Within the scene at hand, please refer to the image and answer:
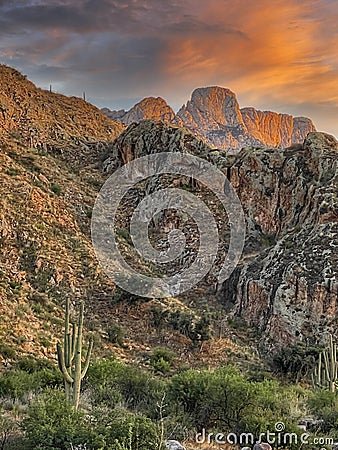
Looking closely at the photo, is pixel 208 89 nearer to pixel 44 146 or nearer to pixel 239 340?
pixel 44 146

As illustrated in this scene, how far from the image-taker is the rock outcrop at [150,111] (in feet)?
417

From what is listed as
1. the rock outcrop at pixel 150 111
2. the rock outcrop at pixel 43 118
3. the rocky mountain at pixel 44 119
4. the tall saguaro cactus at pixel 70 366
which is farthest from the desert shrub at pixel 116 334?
the rock outcrop at pixel 150 111

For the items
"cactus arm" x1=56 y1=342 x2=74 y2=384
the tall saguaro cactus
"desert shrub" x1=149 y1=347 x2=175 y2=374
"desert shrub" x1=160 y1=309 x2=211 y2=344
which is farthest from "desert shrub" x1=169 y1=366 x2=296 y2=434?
"desert shrub" x1=160 y1=309 x2=211 y2=344

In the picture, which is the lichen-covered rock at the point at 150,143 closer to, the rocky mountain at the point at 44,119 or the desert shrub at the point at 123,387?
the rocky mountain at the point at 44,119

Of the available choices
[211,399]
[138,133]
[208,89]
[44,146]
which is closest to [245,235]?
[138,133]

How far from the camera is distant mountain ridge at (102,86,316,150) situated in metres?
132

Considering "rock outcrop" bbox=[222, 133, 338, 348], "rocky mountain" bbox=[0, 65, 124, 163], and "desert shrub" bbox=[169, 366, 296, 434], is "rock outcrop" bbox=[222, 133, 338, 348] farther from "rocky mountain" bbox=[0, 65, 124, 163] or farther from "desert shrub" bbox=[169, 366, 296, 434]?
"rocky mountain" bbox=[0, 65, 124, 163]

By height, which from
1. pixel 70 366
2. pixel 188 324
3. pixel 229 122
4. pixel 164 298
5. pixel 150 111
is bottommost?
pixel 188 324

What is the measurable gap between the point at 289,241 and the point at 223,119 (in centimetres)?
13403

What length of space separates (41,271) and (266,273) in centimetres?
1347

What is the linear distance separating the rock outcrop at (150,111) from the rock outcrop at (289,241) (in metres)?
90.5

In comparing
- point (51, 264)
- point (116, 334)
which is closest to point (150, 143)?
point (51, 264)

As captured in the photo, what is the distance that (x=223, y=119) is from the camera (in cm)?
15950

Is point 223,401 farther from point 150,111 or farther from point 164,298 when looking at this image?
point 150,111
